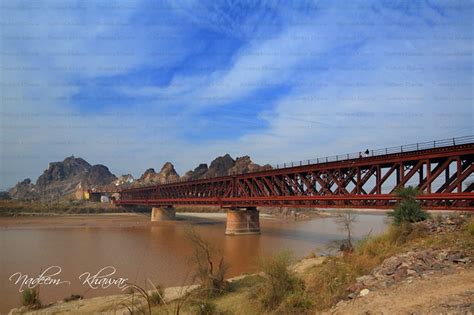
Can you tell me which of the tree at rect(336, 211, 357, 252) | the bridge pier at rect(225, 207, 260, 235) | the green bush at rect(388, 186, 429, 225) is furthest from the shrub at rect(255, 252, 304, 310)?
the bridge pier at rect(225, 207, 260, 235)

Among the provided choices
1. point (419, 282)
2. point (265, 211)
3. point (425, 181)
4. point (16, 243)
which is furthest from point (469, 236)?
point (265, 211)

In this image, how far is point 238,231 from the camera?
5578 cm

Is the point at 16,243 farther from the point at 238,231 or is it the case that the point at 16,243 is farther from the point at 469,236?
the point at 469,236

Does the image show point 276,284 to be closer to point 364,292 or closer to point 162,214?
point 364,292

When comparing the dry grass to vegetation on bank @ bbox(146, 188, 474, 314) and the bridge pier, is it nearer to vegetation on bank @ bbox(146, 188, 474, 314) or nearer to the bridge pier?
vegetation on bank @ bbox(146, 188, 474, 314)

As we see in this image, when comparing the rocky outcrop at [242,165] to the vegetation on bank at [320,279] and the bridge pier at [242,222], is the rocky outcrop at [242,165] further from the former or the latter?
the vegetation on bank at [320,279]

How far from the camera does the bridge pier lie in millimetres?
55938

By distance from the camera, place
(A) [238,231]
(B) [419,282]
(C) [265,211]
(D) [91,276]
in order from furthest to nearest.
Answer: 1. (C) [265,211]
2. (A) [238,231]
3. (D) [91,276]
4. (B) [419,282]

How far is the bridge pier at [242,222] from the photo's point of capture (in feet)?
184

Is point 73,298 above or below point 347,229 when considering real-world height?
below

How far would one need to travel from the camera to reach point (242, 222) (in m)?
56.4

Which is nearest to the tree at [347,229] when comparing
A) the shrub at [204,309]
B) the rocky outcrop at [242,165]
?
the shrub at [204,309]

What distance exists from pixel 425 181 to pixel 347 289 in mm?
21714

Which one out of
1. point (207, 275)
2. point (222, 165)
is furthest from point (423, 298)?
point (222, 165)
